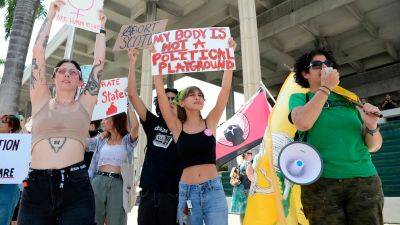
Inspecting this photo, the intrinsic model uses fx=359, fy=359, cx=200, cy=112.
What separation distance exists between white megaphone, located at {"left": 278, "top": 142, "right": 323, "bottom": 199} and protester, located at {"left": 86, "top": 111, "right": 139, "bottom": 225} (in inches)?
86.5

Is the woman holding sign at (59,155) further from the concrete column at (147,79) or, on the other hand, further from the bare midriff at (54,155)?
the concrete column at (147,79)

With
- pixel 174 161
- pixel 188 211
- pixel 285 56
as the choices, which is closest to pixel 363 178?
pixel 188 211

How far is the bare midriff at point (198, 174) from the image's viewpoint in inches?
123

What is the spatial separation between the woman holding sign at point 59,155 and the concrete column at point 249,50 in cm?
1149

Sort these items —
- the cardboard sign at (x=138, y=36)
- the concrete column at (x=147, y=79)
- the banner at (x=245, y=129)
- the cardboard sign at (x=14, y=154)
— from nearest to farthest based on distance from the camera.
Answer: the cardboard sign at (x=14, y=154) → the cardboard sign at (x=138, y=36) → the banner at (x=245, y=129) → the concrete column at (x=147, y=79)

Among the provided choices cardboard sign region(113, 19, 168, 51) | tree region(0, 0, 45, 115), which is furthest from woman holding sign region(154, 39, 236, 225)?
tree region(0, 0, 45, 115)

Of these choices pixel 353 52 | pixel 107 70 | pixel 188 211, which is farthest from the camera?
pixel 107 70

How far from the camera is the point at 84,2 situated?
4727 millimetres

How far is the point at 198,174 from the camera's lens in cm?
313

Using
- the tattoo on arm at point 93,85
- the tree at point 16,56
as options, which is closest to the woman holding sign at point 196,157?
the tattoo on arm at point 93,85

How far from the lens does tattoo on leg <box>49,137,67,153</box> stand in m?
2.54

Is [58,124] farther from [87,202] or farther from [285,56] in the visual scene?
[285,56]

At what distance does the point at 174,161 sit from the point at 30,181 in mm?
1321

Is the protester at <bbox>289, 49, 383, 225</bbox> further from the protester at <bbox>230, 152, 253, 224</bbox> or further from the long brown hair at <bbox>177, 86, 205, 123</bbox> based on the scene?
the protester at <bbox>230, 152, 253, 224</bbox>
